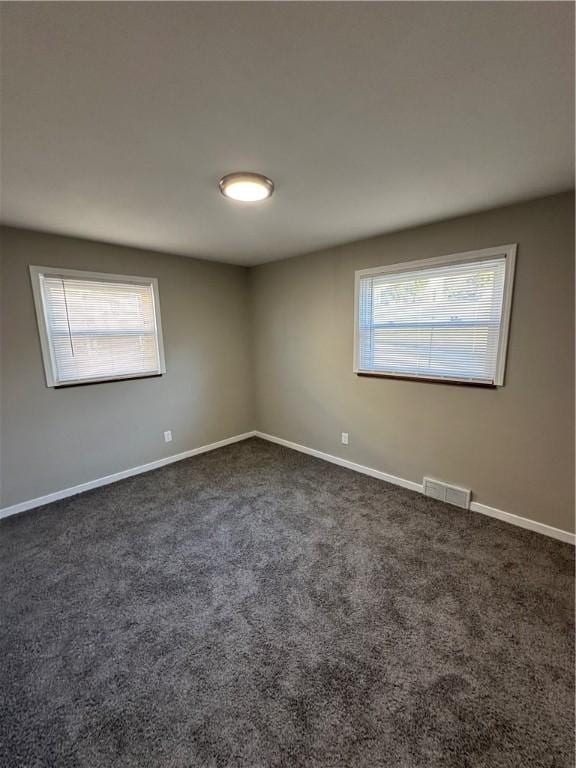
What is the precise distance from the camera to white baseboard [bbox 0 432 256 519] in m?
2.74

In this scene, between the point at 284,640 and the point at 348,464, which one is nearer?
the point at 284,640

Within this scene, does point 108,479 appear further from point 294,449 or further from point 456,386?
point 456,386

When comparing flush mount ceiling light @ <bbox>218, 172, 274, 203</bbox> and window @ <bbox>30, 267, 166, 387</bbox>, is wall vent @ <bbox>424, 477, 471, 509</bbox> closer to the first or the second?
flush mount ceiling light @ <bbox>218, 172, 274, 203</bbox>

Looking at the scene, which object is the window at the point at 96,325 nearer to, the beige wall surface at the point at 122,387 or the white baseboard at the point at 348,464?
the beige wall surface at the point at 122,387

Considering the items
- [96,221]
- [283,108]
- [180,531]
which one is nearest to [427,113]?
[283,108]

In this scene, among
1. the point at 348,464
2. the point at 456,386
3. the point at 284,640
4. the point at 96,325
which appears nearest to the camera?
the point at 284,640

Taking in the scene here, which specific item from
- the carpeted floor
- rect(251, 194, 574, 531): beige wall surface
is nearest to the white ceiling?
rect(251, 194, 574, 531): beige wall surface

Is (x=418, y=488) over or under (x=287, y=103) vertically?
under

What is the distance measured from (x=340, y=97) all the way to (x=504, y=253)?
1.76 meters

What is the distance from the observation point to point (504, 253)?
7.43 ft

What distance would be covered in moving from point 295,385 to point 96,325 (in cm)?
223

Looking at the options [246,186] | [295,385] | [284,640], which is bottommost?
[284,640]

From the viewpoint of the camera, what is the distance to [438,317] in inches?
104

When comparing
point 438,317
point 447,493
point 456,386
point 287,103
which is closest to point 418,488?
point 447,493
